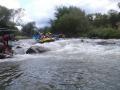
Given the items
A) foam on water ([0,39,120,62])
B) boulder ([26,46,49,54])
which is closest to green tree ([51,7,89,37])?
foam on water ([0,39,120,62])

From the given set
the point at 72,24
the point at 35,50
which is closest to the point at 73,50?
the point at 35,50

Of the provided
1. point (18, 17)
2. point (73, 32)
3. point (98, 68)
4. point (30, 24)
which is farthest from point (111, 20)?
point (98, 68)

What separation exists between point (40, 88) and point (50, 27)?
68178 millimetres

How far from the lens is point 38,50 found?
83.4ft

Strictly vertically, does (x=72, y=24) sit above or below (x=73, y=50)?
above

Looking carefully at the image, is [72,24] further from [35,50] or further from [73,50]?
[35,50]

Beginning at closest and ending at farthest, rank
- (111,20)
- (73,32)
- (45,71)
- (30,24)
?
(45,71) → (73,32) → (111,20) → (30,24)

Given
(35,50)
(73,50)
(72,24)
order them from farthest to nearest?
1. (72,24)
2. (73,50)
3. (35,50)

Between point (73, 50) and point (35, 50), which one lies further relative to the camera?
point (73, 50)

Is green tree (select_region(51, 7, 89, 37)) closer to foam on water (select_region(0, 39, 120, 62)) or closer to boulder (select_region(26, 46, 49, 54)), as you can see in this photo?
foam on water (select_region(0, 39, 120, 62))

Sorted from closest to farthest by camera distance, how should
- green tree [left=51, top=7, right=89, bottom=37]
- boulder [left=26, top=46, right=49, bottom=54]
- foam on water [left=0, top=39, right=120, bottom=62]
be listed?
foam on water [left=0, top=39, right=120, bottom=62] < boulder [left=26, top=46, right=49, bottom=54] < green tree [left=51, top=7, right=89, bottom=37]

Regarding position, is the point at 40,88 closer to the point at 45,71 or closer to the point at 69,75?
the point at 69,75

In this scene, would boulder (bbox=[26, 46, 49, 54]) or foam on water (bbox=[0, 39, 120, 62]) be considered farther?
boulder (bbox=[26, 46, 49, 54])

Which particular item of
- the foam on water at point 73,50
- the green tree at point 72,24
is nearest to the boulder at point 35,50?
the foam on water at point 73,50
